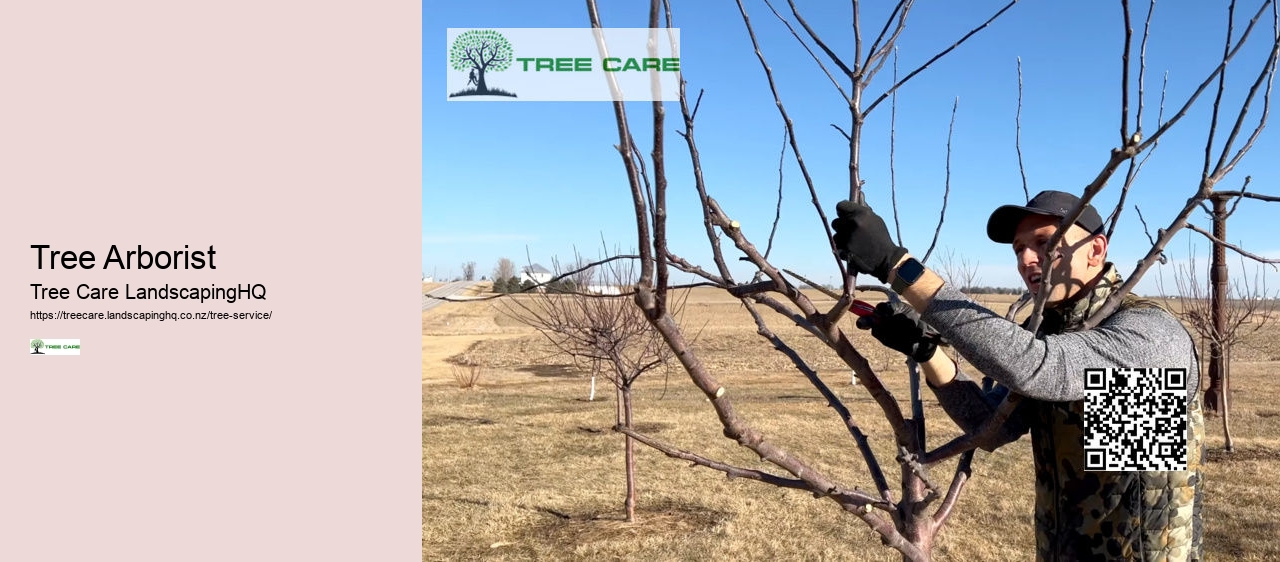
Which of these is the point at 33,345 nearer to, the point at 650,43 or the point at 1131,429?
the point at 650,43

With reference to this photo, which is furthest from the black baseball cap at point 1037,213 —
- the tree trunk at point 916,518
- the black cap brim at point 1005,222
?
the tree trunk at point 916,518

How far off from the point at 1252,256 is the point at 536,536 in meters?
6.30

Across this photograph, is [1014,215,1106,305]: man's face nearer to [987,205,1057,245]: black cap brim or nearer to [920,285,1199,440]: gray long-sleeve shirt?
[987,205,1057,245]: black cap brim

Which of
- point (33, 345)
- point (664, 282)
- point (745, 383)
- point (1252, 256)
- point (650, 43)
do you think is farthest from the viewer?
point (745, 383)

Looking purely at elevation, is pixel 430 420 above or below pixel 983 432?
below

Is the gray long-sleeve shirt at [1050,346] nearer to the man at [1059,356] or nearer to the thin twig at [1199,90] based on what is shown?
the man at [1059,356]

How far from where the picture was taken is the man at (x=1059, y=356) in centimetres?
138

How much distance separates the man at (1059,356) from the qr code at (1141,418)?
40 millimetres

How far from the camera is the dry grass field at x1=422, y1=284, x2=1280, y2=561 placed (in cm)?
645

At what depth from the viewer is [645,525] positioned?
7.09 metres

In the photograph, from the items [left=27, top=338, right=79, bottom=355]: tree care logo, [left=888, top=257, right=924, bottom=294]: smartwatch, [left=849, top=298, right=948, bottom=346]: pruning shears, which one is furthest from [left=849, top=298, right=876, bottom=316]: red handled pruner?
[left=27, top=338, right=79, bottom=355]: tree care logo

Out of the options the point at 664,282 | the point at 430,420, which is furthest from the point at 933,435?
the point at 664,282

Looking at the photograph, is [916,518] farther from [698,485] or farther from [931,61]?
[698,485]

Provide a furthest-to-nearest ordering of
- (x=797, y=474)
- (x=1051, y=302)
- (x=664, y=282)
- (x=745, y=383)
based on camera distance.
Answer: (x=745, y=383) → (x=1051, y=302) → (x=797, y=474) → (x=664, y=282)
